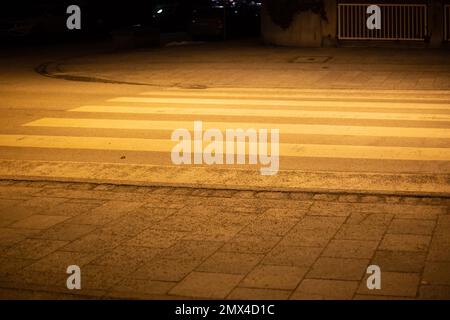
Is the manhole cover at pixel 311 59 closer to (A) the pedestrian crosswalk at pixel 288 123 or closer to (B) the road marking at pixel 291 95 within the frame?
(A) the pedestrian crosswalk at pixel 288 123

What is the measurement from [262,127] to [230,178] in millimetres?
3261

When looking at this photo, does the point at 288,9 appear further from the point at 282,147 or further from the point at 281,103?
the point at 282,147

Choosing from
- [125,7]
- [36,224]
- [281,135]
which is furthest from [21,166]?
[125,7]

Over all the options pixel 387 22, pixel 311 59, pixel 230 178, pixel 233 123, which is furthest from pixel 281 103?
pixel 387 22

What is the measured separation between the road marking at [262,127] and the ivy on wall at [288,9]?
13504mm

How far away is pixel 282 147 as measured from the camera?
1142 cm

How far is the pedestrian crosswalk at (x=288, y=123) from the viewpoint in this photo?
443 inches

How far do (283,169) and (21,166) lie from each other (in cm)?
326

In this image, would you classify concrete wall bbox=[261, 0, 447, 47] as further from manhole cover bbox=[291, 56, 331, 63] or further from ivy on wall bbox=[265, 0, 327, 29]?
manhole cover bbox=[291, 56, 331, 63]

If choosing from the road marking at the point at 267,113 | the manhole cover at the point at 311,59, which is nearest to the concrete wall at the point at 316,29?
the manhole cover at the point at 311,59

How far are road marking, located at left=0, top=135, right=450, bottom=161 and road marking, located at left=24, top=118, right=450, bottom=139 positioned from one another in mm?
876

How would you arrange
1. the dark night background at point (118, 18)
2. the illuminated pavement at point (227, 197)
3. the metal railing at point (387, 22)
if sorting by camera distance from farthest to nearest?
the dark night background at point (118, 18) → the metal railing at point (387, 22) → the illuminated pavement at point (227, 197)

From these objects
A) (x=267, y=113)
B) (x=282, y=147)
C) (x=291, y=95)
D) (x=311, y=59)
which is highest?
(x=311, y=59)
